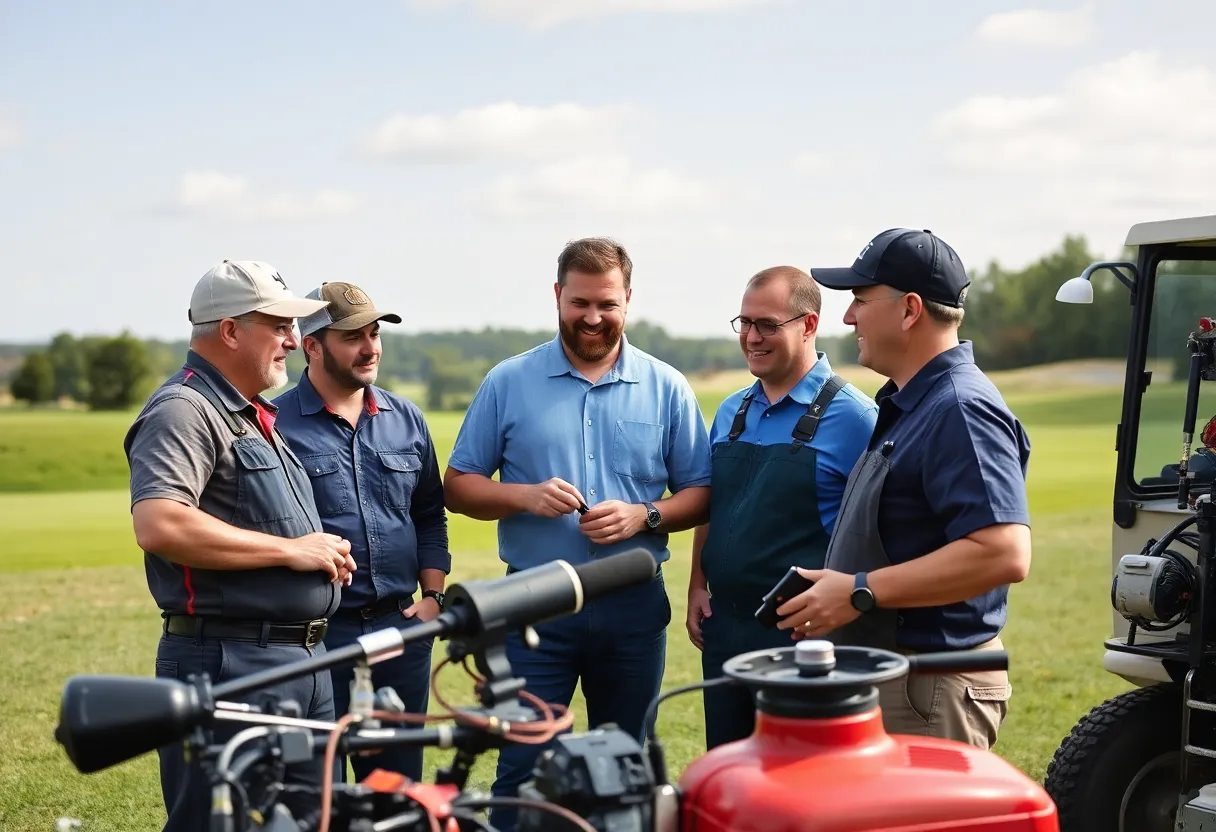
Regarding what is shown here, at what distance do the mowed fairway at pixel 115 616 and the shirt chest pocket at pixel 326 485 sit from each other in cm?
216

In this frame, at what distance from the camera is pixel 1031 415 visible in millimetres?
41969

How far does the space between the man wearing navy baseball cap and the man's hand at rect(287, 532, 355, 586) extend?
1.28 meters

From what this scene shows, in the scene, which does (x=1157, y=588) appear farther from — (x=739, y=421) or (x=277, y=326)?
(x=277, y=326)

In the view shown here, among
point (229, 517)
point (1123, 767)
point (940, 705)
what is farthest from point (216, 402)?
point (1123, 767)

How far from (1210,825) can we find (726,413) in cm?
193

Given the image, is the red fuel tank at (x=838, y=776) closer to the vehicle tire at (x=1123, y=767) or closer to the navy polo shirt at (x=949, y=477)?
the navy polo shirt at (x=949, y=477)

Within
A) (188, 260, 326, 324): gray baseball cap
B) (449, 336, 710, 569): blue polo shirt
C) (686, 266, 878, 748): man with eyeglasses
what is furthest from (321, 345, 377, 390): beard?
(686, 266, 878, 748): man with eyeglasses

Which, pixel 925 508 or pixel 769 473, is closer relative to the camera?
pixel 925 508

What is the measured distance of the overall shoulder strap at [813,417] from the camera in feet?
12.5

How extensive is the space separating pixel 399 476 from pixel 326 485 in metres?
0.26

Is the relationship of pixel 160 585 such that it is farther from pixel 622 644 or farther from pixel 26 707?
pixel 26 707

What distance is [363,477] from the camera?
13.5 ft

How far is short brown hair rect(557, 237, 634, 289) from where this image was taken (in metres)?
4.00

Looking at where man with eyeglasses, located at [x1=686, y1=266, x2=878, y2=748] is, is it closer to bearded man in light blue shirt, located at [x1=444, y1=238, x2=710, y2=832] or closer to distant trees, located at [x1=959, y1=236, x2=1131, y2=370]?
bearded man in light blue shirt, located at [x1=444, y1=238, x2=710, y2=832]
